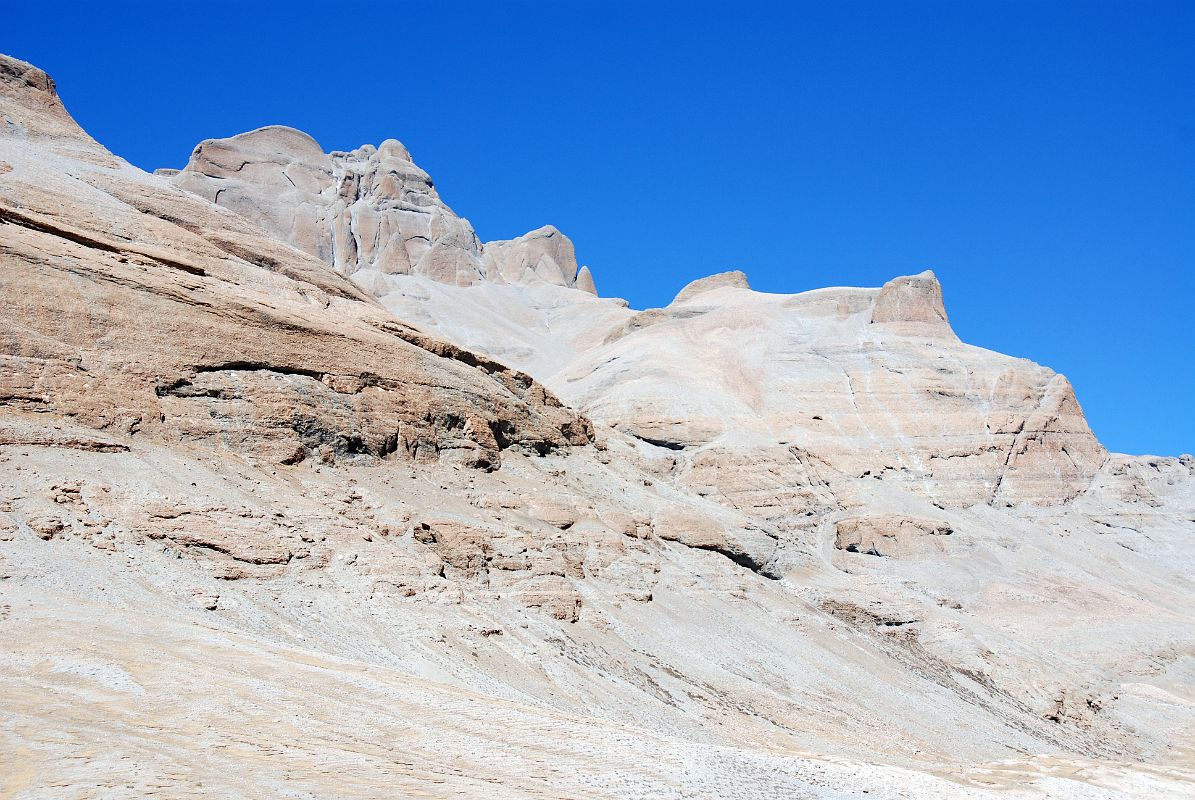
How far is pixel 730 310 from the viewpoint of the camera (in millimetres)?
73500

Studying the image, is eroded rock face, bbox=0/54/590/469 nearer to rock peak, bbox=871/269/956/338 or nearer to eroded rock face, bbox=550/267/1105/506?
eroded rock face, bbox=550/267/1105/506

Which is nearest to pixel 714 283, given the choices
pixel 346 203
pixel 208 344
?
pixel 346 203

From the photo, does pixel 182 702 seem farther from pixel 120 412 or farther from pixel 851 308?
pixel 851 308

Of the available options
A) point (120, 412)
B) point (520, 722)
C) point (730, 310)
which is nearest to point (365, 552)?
point (120, 412)

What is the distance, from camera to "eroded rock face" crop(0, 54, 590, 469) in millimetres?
21500

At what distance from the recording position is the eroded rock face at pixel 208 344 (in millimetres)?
21500

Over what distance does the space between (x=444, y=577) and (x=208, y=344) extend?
343 inches

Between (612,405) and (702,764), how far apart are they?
1747 inches

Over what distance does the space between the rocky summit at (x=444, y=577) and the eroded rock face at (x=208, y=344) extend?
0.34 feet

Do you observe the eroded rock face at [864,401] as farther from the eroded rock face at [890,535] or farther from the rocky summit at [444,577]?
the eroded rock face at [890,535]

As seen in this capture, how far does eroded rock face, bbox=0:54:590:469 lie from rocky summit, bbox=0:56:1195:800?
0.34 feet

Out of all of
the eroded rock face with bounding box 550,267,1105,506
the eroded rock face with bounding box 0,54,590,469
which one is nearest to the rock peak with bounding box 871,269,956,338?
the eroded rock face with bounding box 550,267,1105,506

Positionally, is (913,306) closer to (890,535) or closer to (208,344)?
(890,535)

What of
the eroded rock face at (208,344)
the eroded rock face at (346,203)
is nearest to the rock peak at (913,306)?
the eroded rock face at (208,344)
